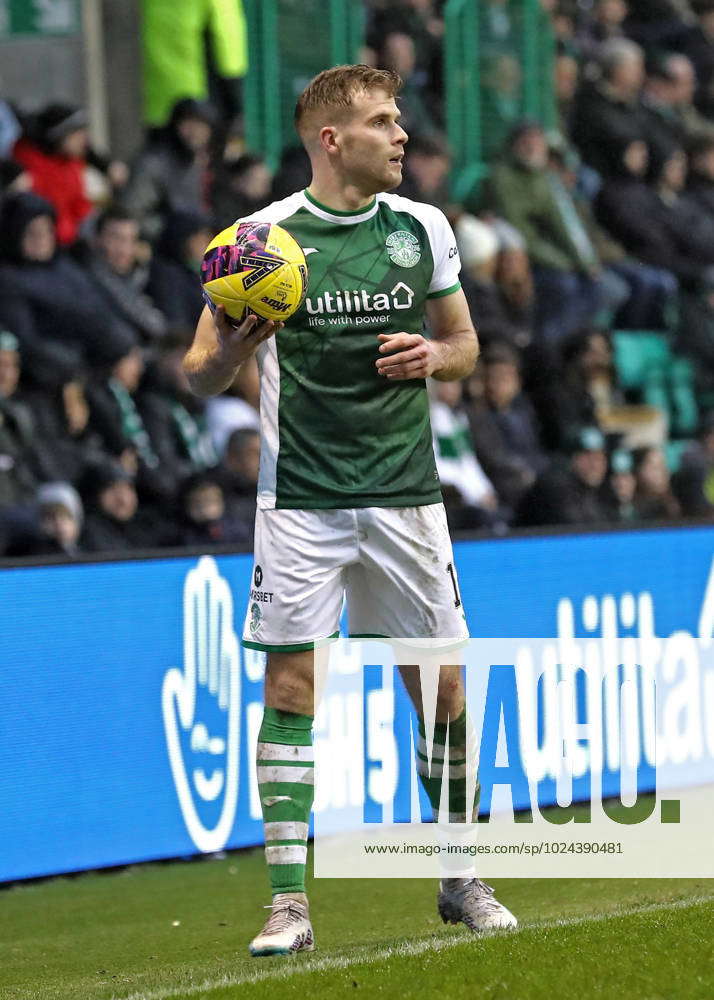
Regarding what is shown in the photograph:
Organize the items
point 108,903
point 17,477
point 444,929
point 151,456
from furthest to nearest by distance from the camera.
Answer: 1. point 151,456
2. point 17,477
3. point 108,903
4. point 444,929

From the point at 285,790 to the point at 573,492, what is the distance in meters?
6.39

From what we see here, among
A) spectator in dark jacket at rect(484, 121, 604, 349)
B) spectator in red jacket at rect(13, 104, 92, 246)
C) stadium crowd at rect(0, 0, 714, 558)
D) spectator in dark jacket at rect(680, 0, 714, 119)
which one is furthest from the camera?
spectator in dark jacket at rect(680, 0, 714, 119)

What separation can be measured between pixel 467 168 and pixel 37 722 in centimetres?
789

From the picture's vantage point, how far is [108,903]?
6238 millimetres

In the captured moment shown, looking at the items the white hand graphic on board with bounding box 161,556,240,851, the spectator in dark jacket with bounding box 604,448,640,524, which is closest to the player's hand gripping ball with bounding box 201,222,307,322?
the white hand graphic on board with bounding box 161,556,240,851

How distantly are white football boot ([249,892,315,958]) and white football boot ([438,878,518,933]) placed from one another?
1.46 feet

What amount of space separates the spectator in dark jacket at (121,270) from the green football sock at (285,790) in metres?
5.09

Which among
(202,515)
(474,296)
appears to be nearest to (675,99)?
(474,296)

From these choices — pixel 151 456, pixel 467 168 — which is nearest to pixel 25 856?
pixel 151 456

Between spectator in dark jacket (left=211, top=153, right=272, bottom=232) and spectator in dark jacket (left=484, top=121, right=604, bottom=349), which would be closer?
spectator in dark jacket (left=211, top=153, right=272, bottom=232)

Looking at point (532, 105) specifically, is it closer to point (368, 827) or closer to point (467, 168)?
point (467, 168)

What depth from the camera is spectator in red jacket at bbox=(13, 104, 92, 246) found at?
974 cm

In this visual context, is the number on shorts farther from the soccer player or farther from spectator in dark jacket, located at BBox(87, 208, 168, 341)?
spectator in dark jacket, located at BBox(87, 208, 168, 341)

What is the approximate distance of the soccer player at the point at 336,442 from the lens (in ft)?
15.5
